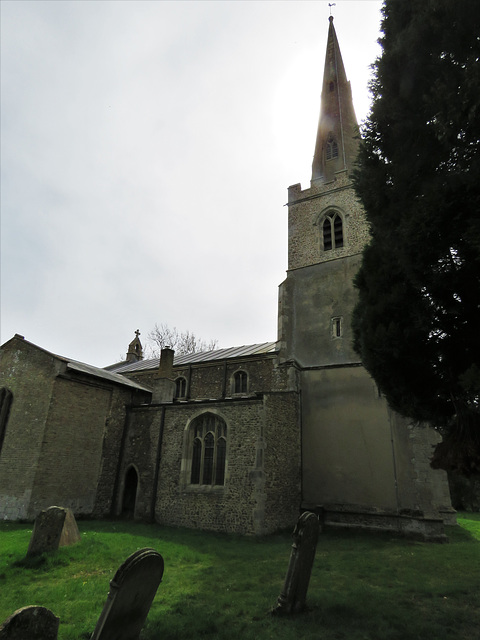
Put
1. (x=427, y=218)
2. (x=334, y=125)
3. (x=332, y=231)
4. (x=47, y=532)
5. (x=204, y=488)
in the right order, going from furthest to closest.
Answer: (x=334, y=125) → (x=332, y=231) → (x=204, y=488) → (x=47, y=532) → (x=427, y=218)

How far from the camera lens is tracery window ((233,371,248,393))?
19.6 m

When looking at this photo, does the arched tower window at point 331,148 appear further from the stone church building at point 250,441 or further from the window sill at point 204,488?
the window sill at point 204,488

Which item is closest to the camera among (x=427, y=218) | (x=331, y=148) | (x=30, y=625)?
(x=30, y=625)

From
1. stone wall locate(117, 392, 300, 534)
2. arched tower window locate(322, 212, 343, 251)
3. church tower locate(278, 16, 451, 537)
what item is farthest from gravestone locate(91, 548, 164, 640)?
arched tower window locate(322, 212, 343, 251)

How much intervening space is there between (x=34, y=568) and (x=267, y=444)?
7897 mm

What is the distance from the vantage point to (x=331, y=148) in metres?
22.1

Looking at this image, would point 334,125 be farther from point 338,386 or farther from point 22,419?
point 22,419

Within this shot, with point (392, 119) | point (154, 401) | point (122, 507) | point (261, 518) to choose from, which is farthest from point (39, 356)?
point (392, 119)

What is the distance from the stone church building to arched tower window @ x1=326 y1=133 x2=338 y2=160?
15.1 feet

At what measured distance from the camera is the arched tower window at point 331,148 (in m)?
21.7

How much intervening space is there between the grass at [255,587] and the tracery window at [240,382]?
8.56 m

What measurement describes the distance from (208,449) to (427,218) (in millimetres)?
12064

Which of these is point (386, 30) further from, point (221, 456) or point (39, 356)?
point (39, 356)

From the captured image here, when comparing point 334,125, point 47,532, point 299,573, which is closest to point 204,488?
point 47,532
